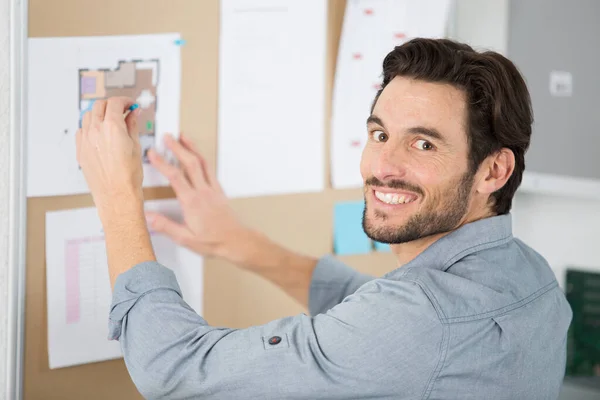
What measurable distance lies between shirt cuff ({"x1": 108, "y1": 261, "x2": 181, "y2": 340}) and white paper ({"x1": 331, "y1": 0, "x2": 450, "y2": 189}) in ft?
2.17

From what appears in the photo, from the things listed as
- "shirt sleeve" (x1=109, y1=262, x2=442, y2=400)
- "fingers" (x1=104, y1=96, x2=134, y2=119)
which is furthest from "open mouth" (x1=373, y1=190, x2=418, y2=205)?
"fingers" (x1=104, y1=96, x2=134, y2=119)

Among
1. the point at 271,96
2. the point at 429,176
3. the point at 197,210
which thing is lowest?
the point at 197,210

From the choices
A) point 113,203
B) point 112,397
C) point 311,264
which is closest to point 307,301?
point 311,264

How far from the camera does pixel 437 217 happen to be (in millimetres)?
1347

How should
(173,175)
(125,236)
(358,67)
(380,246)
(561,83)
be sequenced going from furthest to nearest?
(561,83)
(380,246)
(358,67)
(173,175)
(125,236)

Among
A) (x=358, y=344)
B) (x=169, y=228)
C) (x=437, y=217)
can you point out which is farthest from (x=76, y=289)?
(x=437, y=217)

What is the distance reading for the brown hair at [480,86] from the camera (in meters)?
1.35

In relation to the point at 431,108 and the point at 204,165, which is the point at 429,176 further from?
the point at 204,165

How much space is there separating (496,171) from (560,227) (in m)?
1.20

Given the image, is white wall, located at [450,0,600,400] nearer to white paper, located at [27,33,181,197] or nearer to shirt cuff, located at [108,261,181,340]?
white paper, located at [27,33,181,197]

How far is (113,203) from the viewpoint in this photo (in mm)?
1279

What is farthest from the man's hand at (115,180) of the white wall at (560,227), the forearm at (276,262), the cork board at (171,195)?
the white wall at (560,227)

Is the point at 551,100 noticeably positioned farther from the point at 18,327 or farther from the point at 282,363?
the point at 18,327

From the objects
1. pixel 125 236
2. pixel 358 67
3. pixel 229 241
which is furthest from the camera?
pixel 358 67
